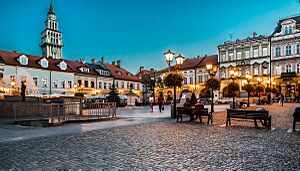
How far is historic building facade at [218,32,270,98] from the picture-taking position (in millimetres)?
52375

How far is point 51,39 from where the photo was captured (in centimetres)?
8781

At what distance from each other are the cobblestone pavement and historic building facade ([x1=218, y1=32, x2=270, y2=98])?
46.1m

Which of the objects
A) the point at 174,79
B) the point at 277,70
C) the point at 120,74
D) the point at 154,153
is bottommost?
the point at 154,153

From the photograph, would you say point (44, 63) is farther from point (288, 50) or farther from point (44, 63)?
point (288, 50)

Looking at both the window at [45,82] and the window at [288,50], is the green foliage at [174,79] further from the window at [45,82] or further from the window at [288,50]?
the window at [288,50]

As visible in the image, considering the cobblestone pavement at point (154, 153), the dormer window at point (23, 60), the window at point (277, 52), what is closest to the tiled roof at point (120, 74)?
the dormer window at point (23, 60)

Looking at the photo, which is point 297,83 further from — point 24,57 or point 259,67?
point 24,57

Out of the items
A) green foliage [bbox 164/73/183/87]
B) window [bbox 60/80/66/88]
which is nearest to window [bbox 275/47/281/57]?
green foliage [bbox 164/73/183/87]

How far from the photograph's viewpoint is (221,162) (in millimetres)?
5207

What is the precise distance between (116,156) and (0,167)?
2.62 metres

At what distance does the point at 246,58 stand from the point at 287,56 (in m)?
8.87

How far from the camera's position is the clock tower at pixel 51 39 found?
283ft

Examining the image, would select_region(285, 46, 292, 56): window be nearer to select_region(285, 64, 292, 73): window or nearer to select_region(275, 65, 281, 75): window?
select_region(285, 64, 292, 73): window

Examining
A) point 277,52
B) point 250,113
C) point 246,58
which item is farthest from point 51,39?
point 250,113
